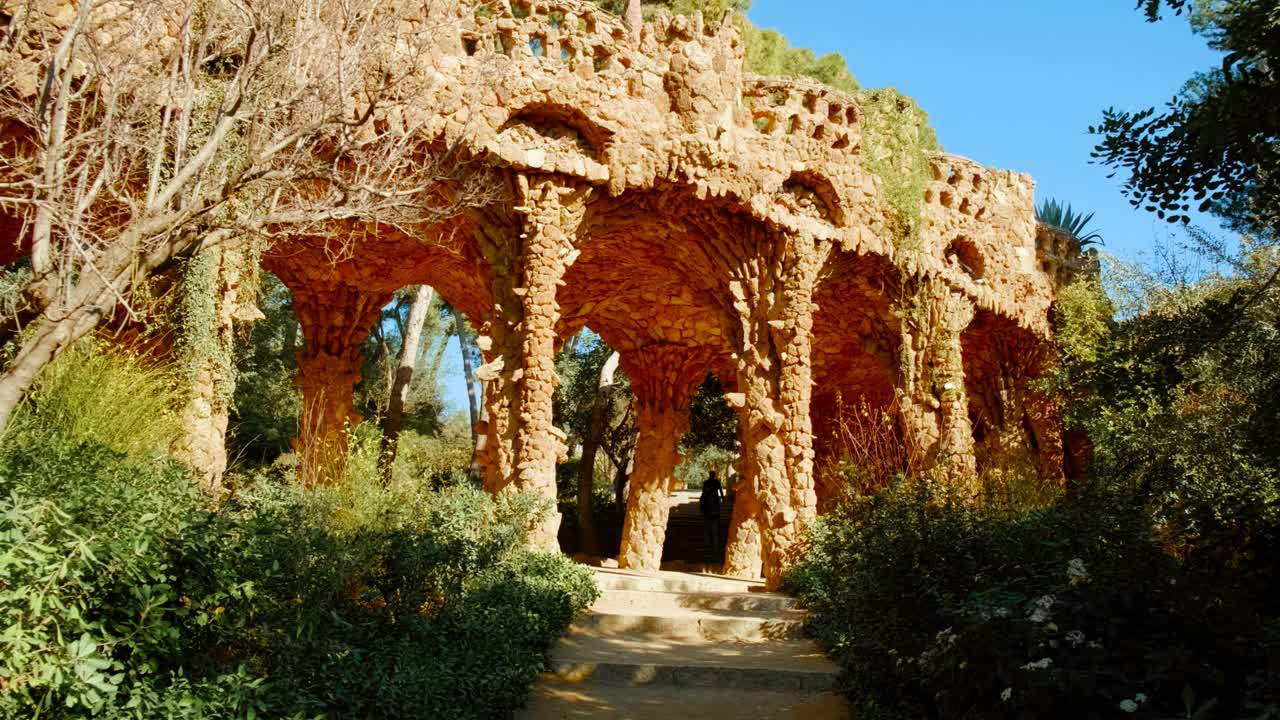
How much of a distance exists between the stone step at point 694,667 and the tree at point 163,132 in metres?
3.76

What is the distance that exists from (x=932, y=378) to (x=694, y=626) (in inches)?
Result: 258

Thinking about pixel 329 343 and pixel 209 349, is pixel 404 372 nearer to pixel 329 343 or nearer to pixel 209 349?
pixel 329 343

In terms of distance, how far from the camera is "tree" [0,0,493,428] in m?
4.85

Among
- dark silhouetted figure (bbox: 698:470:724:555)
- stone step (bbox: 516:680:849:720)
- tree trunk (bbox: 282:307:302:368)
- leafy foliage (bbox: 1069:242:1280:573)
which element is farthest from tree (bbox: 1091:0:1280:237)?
tree trunk (bbox: 282:307:302:368)

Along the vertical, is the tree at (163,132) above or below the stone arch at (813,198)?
below

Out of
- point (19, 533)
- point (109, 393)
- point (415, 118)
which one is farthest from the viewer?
point (415, 118)

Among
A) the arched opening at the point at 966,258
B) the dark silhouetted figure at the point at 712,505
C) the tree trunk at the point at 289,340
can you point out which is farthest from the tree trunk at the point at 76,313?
the tree trunk at the point at 289,340

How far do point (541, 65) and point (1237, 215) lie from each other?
687 centimetres

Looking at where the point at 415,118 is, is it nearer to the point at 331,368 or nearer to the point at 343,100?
the point at 343,100

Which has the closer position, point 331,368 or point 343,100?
point 343,100

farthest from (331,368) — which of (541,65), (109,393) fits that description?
(109,393)

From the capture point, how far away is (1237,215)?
5.55m

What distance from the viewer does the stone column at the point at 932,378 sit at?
1377 centimetres

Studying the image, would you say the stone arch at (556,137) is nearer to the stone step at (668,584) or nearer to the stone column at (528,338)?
the stone column at (528,338)
